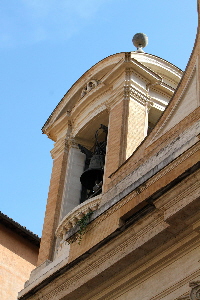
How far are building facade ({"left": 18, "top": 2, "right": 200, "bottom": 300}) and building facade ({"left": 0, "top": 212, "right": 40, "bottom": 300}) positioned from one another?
13.4 ft

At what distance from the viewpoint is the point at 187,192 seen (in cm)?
764

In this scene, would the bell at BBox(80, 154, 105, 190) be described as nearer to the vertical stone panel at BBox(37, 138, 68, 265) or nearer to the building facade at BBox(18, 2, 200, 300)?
the building facade at BBox(18, 2, 200, 300)

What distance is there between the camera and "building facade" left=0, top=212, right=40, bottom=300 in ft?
56.9

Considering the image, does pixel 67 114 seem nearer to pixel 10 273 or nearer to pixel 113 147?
pixel 113 147

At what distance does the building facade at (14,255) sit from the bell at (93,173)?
15.8 ft

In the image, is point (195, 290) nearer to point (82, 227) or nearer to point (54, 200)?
point (82, 227)

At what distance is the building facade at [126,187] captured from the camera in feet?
25.6

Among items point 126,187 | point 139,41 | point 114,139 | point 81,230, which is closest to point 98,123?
point 114,139

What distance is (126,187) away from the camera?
31.0 ft

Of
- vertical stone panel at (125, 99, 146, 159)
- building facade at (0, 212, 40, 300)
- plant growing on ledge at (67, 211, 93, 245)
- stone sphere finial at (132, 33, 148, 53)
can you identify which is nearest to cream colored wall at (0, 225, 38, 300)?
building facade at (0, 212, 40, 300)

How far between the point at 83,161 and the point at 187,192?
6.39 m

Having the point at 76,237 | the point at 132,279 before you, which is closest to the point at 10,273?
the point at 76,237

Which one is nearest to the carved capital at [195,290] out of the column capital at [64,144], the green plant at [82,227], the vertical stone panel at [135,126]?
the green plant at [82,227]

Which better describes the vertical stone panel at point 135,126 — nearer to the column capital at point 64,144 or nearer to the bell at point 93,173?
the bell at point 93,173
